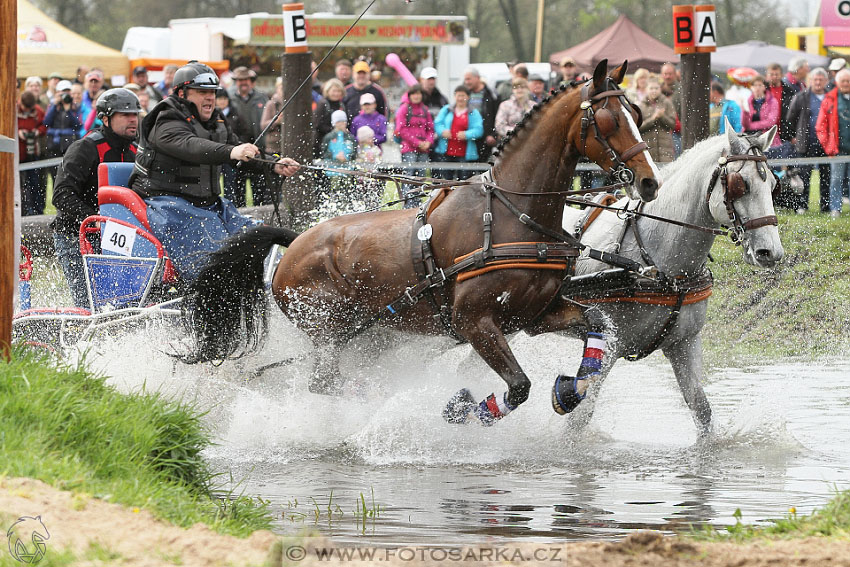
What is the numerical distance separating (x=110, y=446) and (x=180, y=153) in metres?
2.96

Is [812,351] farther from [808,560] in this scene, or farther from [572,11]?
[572,11]

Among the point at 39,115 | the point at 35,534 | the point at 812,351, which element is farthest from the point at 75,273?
the point at 39,115

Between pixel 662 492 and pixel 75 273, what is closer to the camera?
pixel 662 492

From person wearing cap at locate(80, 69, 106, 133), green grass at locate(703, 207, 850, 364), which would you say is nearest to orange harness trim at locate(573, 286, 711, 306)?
green grass at locate(703, 207, 850, 364)

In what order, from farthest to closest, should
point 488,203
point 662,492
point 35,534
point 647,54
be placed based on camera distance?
point 647,54 → point 488,203 → point 662,492 → point 35,534

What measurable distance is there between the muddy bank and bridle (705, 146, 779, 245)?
232cm

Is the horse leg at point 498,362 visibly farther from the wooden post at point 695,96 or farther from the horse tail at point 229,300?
the wooden post at point 695,96

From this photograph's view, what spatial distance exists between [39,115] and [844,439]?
44.9 ft

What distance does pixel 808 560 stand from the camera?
421 centimetres

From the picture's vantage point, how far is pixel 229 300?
763cm

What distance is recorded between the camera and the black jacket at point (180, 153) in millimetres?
7527

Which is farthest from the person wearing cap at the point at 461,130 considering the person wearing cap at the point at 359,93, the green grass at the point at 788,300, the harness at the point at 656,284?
the harness at the point at 656,284

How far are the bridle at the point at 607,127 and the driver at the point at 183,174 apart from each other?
91.6 inches

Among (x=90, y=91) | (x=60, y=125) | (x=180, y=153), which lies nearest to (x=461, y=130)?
(x=90, y=91)
